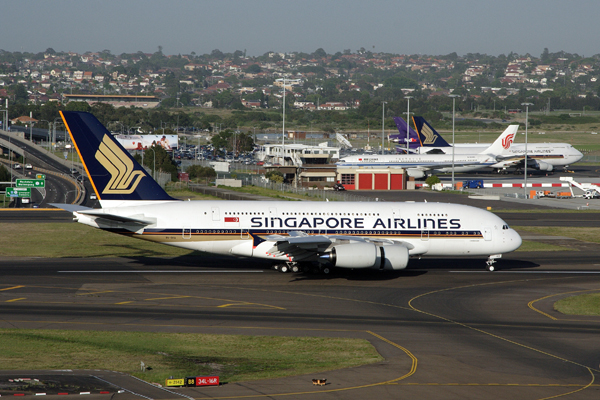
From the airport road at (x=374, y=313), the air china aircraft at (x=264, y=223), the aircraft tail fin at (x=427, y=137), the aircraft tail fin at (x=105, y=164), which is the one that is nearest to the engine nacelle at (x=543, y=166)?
the aircraft tail fin at (x=427, y=137)

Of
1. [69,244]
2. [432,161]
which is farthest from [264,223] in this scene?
[432,161]

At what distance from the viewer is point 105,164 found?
39.3 metres

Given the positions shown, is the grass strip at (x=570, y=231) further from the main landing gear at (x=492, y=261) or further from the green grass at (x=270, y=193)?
the green grass at (x=270, y=193)

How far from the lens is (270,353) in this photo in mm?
23781

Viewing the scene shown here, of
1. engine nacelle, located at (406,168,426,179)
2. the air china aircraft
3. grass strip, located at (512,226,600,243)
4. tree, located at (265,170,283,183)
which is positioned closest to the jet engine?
the air china aircraft

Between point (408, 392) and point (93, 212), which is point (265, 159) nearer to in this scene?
point (93, 212)

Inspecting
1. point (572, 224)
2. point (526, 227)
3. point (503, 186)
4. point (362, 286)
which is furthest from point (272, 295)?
point (503, 186)

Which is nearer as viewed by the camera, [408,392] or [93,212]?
[408,392]

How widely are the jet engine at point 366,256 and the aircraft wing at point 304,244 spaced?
636 millimetres

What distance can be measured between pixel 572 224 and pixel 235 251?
1706 inches

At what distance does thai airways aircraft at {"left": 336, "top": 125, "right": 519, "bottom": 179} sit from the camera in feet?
378

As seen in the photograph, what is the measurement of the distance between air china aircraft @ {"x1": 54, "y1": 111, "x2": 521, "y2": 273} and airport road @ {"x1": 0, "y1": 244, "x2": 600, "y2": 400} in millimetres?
1897

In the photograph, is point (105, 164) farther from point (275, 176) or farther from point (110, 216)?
point (275, 176)

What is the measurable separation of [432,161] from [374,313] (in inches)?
3578
